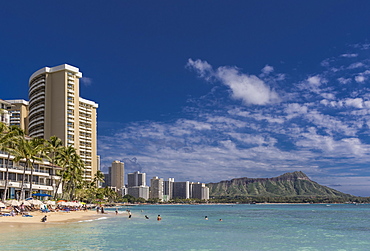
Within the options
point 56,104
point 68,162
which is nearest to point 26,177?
point 68,162

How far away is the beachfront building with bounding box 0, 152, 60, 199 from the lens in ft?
224

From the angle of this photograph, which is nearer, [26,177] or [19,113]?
[26,177]

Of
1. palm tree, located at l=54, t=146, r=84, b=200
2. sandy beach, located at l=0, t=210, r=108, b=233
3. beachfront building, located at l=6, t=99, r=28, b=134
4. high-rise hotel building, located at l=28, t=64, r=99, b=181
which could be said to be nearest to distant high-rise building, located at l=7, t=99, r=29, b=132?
beachfront building, located at l=6, t=99, r=28, b=134

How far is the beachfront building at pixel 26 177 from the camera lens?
6816 centimetres

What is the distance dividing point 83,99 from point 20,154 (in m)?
90.1

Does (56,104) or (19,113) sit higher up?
(56,104)

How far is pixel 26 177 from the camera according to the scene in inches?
2960

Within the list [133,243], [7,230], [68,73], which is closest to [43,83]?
[68,73]

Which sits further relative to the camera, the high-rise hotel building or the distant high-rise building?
the distant high-rise building

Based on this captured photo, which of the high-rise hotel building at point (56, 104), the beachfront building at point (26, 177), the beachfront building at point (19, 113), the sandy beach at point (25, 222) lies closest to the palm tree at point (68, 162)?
the beachfront building at point (26, 177)

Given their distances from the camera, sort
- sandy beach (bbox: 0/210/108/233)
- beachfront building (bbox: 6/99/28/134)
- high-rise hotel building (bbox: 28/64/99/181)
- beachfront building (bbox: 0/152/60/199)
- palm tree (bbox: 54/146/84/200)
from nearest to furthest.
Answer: sandy beach (bbox: 0/210/108/233) < beachfront building (bbox: 0/152/60/199) < palm tree (bbox: 54/146/84/200) < high-rise hotel building (bbox: 28/64/99/181) < beachfront building (bbox: 6/99/28/134)

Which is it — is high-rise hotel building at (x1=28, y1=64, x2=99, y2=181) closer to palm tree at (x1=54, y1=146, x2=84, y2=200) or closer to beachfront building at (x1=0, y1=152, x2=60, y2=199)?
palm tree at (x1=54, y1=146, x2=84, y2=200)

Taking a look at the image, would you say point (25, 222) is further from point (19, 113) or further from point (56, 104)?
point (19, 113)

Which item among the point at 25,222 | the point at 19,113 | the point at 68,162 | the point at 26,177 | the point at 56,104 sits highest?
the point at 56,104
